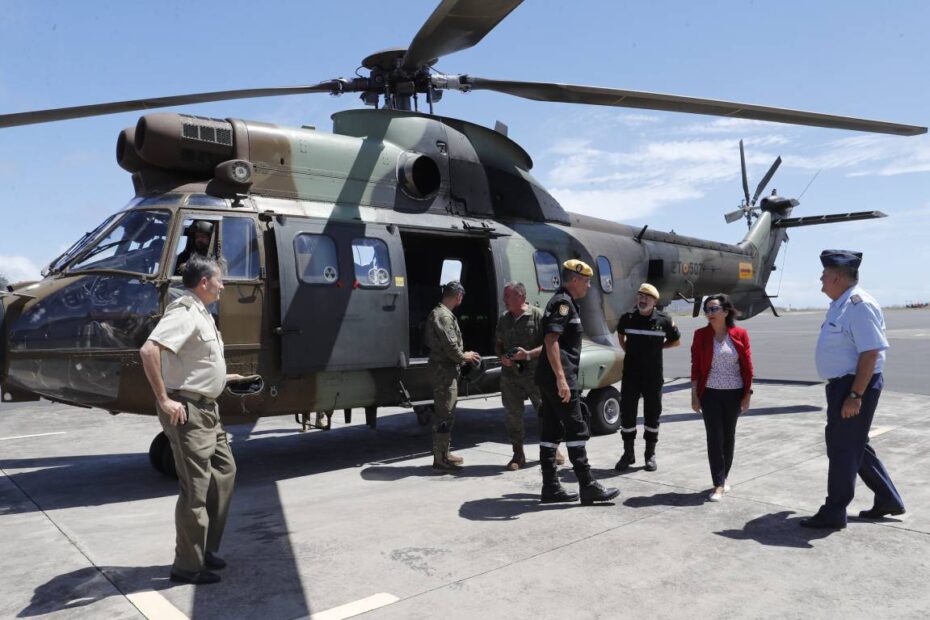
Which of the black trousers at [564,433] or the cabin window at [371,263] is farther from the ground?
the cabin window at [371,263]

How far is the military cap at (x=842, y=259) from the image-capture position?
4543 millimetres

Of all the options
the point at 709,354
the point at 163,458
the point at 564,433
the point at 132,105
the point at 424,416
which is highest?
the point at 132,105

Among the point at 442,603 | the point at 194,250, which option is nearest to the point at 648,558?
the point at 442,603

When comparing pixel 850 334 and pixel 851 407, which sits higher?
pixel 850 334

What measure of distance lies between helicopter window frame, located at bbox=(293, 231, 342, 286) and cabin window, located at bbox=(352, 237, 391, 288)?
0.21 meters

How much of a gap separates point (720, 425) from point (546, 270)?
354 centimetres

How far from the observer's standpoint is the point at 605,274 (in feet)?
30.7

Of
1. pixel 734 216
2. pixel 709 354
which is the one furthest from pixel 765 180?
pixel 709 354

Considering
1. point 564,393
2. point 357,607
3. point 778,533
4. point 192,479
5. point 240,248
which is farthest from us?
point 240,248

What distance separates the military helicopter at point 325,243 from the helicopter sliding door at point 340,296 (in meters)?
0.02

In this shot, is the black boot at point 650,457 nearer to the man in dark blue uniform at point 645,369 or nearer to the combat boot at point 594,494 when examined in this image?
the man in dark blue uniform at point 645,369

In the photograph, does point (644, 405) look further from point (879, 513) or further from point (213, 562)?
point (213, 562)

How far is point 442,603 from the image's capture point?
11.2 feet

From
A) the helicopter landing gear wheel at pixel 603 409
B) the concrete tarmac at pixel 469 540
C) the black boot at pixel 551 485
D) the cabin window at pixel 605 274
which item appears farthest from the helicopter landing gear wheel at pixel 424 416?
the black boot at pixel 551 485
